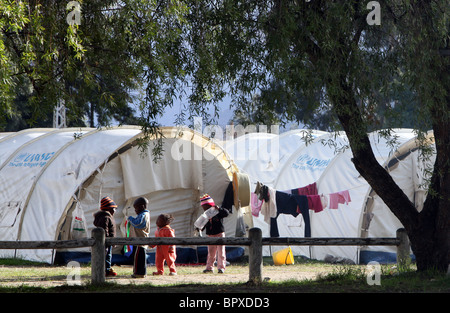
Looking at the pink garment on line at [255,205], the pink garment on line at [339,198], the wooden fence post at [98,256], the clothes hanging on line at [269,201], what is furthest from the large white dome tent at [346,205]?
the wooden fence post at [98,256]

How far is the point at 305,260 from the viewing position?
1727 cm

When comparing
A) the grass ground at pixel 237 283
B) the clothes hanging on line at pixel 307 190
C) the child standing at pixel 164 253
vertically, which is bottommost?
the grass ground at pixel 237 283

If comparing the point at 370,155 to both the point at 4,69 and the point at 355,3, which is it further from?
the point at 4,69

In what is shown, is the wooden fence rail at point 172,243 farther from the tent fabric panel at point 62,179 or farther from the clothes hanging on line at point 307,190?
the clothes hanging on line at point 307,190

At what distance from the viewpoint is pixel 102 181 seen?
15406mm

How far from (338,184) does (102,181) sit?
19.6 ft

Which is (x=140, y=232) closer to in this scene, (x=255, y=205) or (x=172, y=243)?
(x=172, y=243)

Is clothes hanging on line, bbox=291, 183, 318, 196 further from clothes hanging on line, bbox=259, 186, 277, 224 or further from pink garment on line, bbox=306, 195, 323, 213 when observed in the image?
clothes hanging on line, bbox=259, 186, 277, 224

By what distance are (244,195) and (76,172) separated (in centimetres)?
383

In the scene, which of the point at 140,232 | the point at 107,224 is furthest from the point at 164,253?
the point at 107,224

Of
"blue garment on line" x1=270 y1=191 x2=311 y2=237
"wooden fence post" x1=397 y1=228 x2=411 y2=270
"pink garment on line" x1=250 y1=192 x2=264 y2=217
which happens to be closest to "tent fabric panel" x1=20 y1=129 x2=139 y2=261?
"pink garment on line" x1=250 y1=192 x2=264 y2=217

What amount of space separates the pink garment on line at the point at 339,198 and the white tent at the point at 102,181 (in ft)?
8.21

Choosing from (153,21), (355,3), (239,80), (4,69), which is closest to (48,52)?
(4,69)

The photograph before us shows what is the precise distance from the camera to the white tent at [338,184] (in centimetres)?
1623
